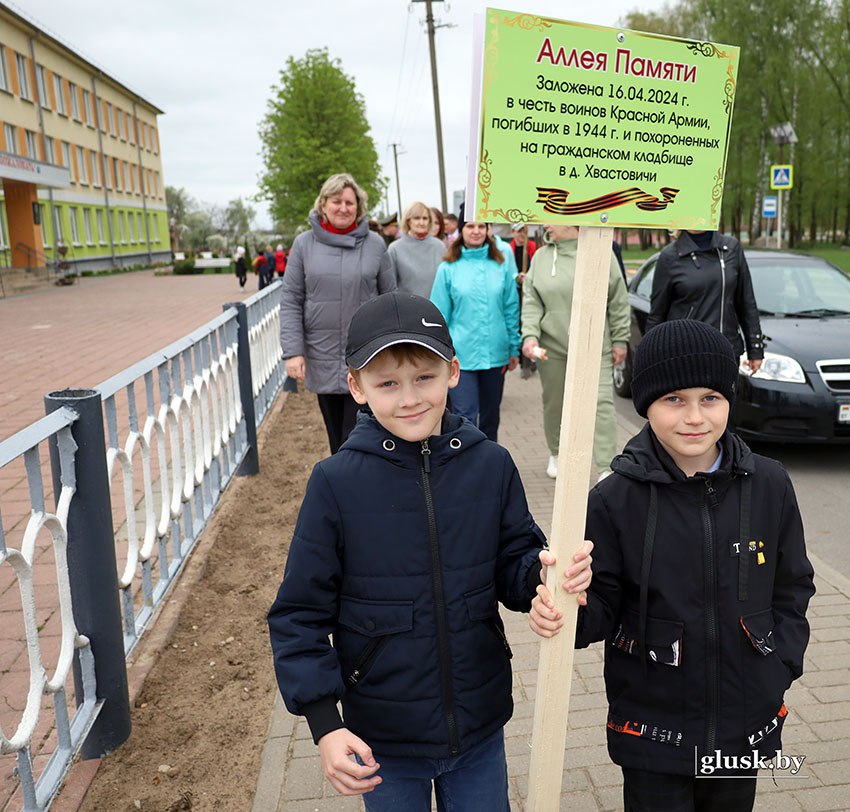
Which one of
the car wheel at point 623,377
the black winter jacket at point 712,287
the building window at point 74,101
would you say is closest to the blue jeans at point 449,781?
the black winter jacket at point 712,287

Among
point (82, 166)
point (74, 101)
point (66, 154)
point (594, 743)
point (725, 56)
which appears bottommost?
point (594, 743)

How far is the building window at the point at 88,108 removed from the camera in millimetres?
48434

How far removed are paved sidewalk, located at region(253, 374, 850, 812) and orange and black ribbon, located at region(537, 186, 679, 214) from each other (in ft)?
5.96

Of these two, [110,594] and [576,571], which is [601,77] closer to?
[576,571]

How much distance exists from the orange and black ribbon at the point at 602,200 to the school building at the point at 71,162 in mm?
34484

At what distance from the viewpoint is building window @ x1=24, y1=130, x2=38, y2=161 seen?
4047cm

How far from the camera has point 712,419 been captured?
1.91m

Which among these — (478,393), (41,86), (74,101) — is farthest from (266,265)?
(74,101)

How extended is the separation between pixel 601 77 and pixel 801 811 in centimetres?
218

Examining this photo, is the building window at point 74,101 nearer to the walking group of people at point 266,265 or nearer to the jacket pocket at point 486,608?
the walking group of people at point 266,265

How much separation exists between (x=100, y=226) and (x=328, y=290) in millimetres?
49609

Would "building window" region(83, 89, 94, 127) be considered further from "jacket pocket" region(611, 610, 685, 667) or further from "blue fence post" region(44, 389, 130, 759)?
"jacket pocket" region(611, 610, 685, 667)

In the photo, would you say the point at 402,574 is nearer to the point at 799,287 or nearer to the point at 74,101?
the point at 799,287

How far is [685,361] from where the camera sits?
191 centimetres
